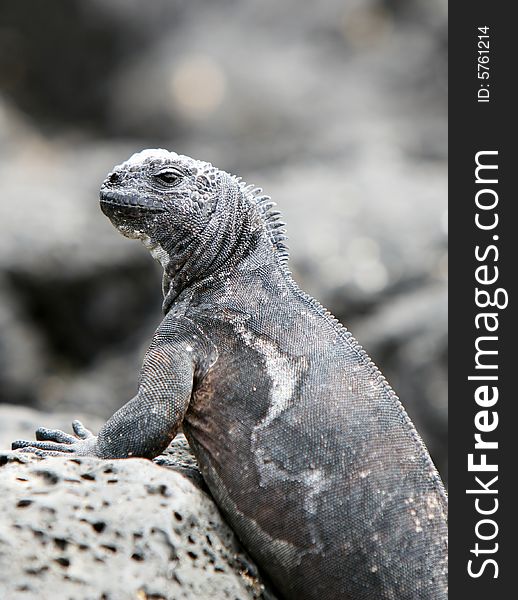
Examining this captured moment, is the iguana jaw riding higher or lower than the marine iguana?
higher

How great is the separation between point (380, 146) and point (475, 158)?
13.4m

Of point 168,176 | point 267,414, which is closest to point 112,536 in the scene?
point 267,414

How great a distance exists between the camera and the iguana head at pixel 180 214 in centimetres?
593

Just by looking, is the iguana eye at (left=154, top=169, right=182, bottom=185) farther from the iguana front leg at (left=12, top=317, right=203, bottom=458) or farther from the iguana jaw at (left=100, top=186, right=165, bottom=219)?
the iguana front leg at (left=12, top=317, right=203, bottom=458)

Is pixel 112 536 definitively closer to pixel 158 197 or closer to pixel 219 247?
pixel 219 247

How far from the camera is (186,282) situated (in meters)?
6.06

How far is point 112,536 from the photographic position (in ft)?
15.7

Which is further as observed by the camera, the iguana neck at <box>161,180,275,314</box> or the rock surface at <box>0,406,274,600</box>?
the iguana neck at <box>161,180,275,314</box>

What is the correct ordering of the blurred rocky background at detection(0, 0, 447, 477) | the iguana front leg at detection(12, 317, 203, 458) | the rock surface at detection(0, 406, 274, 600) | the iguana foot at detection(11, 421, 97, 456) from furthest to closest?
the blurred rocky background at detection(0, 0, 447, 477), the iguana foot at detection(11, 421, 97, 456), the iguana front leg at detection(12, 317, 203, 458), the rock surface at detection(0, 406, 274, 600)

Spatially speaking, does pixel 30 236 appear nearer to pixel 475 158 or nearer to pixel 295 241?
pixel 295 241

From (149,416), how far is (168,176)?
150cm

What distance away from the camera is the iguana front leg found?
17.8 feet

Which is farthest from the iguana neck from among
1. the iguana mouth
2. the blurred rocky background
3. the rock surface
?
the blurred rocky background

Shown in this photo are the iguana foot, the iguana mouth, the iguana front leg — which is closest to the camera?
the iguana front leg
